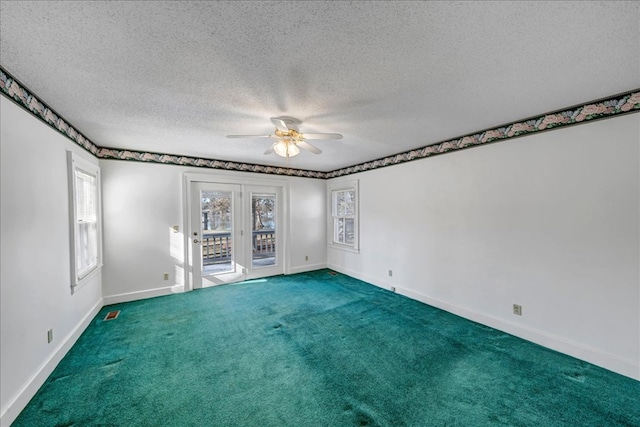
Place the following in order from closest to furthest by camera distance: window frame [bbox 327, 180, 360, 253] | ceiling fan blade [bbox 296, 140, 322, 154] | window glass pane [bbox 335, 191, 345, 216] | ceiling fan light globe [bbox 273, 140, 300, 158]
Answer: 1. ceiling fan light globe [bbox 273, 140, 300, 158]
2. ceiling fan blade [bbox 296, 140, 322, 154]
3. window frame [bbox 327, 180, 360, 253]
4. window glass pane [bbox 335, 191, 345, 216]

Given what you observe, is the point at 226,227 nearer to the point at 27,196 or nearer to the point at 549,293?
the point at 27,196

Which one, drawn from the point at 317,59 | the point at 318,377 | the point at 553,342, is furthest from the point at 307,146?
the point at 553,342

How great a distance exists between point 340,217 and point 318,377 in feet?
12.7

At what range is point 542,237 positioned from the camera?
8.76 ft

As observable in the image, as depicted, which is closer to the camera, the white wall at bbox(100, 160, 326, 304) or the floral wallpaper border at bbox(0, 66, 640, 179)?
A: the floral wallpaper border at bbox(0, 66, 640, 179)

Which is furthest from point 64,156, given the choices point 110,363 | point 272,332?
point 272,332

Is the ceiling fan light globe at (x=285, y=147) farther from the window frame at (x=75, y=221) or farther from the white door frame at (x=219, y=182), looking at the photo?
the white door frame at (x=219, y=182)

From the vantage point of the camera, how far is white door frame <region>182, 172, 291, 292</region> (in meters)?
4.36

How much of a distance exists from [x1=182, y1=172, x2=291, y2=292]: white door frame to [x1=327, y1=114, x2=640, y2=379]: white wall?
2.58 m

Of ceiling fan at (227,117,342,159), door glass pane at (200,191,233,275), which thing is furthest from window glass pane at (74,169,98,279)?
ceiling fan at (227,117,342,159)

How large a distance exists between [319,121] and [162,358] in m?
2.82

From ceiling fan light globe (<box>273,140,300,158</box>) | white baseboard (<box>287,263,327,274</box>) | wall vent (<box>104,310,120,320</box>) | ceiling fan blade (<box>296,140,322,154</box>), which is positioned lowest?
wall vent (<box>104,310,120,320</box>)

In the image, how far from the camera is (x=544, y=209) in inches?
104

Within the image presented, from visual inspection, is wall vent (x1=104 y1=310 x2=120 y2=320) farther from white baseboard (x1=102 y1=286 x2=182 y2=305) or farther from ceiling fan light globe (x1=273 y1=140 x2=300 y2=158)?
ceiling fan light globe (x1=273 y1=140 x2=300 y2=158)
